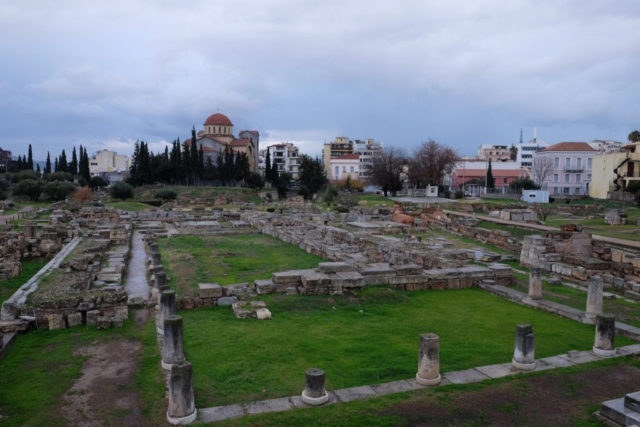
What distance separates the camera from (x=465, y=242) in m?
24.1

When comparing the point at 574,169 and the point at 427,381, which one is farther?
the point at 574,169

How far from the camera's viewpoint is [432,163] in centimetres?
6359

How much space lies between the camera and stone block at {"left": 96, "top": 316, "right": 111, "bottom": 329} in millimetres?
10191

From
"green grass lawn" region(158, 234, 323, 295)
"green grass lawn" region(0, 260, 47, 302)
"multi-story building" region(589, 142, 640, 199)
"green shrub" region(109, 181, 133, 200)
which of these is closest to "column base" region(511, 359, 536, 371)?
"green grass lawn" region(158, 234, 323, 295)

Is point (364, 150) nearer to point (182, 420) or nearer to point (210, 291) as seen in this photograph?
point (210, 291)

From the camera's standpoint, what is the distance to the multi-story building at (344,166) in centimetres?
9900

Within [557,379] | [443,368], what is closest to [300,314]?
[443,368]

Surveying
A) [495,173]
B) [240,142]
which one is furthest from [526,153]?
[240,142]

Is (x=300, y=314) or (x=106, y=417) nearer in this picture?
(x=106, y=417)

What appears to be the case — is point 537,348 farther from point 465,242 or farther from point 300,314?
point 465,242

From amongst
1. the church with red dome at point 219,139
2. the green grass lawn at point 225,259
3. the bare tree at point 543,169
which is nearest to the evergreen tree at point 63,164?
the church with red dome at point 219,139

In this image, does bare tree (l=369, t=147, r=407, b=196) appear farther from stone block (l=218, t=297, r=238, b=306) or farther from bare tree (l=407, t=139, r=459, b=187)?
stone block (l=218, t=297, r=238, b=306)

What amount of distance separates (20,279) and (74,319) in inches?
285

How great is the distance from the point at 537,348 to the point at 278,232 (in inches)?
752
